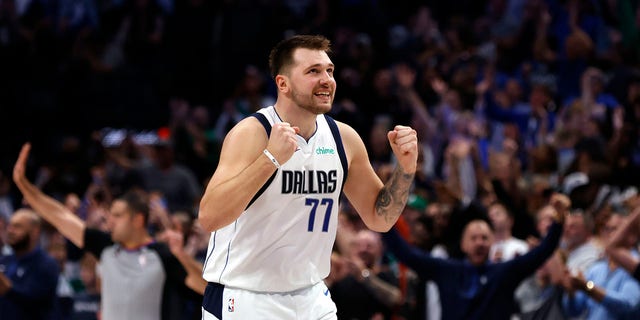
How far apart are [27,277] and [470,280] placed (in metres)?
4.03

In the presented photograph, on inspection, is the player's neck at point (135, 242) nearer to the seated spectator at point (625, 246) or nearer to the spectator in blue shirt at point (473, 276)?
the spectator in blue shirt at point (473, 276)

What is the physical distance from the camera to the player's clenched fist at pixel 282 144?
5.66 m

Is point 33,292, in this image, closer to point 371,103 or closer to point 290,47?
point 290,47

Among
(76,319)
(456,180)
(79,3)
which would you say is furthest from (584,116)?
(79,3)

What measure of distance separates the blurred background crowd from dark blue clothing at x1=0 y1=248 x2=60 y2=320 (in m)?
0.60

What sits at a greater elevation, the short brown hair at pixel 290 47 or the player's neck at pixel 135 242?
the short brown hair at pixel 290 47

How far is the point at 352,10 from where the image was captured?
55.7ft

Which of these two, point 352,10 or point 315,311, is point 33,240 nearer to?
→ point 315,311

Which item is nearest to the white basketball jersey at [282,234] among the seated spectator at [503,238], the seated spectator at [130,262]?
the seated spectator at [130,262]

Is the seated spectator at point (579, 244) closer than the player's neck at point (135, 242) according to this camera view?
No

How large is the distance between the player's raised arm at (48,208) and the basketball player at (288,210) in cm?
318

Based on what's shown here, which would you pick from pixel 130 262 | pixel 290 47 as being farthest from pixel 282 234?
pixel 130 262

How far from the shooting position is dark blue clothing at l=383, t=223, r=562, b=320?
30.6 feet

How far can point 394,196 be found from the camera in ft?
20.9
